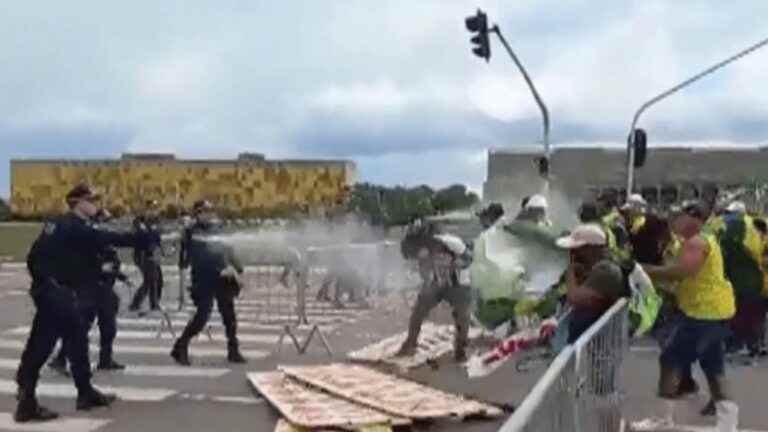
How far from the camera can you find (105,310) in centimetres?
1411

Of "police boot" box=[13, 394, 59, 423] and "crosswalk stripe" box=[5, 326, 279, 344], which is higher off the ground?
"police boot" box=[13, 394, 59, 423]

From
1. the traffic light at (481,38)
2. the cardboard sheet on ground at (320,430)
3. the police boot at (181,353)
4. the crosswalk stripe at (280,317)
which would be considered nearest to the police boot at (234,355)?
the police boot at (181,353)

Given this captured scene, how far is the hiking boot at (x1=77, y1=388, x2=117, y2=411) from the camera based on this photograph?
39.2ft

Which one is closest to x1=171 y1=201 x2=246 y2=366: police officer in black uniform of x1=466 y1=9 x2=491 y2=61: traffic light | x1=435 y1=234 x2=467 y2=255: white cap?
x1=435 y1=234 x2=467 y2=255: white cap

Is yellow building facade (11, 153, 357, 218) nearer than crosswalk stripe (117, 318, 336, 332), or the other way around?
crosswalk stripe (117, 318, 336, 332)

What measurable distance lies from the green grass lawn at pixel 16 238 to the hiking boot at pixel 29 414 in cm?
2805

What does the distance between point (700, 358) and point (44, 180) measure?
68.7 meters

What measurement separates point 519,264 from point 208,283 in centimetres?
336

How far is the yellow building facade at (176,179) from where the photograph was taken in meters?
70.1

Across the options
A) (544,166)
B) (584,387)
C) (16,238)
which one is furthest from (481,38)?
(16,238)

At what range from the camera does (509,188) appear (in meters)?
42.5

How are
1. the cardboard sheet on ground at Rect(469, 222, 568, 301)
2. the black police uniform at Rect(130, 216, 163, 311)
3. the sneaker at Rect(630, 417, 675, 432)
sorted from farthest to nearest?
the black police uniform at Rect(130, 216, 163, 311), the cardboard sheet on ground at Rect(469, 222, 568, 301), the sneaker at Rect(630, 417, 675, 432)

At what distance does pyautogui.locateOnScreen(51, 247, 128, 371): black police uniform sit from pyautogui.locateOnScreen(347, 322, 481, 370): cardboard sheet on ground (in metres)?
2.61

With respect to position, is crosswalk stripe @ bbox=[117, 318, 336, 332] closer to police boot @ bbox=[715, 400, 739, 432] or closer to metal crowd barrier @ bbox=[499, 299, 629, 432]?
police boot @ bbox=[715, 400, 739, 432]
